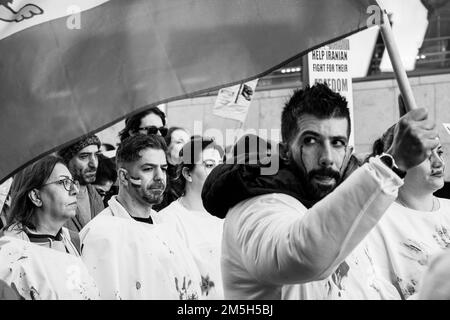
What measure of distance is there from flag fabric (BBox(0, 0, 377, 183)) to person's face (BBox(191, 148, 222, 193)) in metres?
0.99

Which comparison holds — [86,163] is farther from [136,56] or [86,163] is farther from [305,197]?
[305,197]

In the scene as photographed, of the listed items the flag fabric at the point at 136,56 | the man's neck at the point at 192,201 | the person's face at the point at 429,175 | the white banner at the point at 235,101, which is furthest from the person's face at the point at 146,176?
the person's face at the point at 429,175

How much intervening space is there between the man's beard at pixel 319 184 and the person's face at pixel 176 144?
45.8 inches

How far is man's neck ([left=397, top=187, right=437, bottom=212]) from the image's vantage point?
13.3 feet

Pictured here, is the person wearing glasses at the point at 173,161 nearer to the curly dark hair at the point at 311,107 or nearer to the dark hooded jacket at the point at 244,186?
the curly dark hair at the point at 311,107

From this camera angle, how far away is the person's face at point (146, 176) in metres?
4.03

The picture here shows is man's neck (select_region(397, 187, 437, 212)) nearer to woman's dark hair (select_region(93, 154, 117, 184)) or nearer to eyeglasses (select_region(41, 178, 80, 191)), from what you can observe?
woman's dark hair (select_region(93, 154, 117, 184))

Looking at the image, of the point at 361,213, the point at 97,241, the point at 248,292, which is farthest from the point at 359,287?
the point at 97,241

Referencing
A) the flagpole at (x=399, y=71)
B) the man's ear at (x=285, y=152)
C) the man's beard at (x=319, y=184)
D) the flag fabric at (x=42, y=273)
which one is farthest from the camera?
the flag fabric at (x=42, y=273)

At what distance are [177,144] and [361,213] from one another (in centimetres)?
192

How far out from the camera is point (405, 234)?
13.0ft

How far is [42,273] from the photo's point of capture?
3.63m

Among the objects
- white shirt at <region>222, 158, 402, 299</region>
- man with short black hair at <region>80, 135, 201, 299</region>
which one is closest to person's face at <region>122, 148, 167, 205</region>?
man with short black hair at <region>80, 135, 201, 299</region>

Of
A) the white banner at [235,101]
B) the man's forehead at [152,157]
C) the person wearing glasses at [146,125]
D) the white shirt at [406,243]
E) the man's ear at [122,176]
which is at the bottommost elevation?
the white shirt at [406,243]
